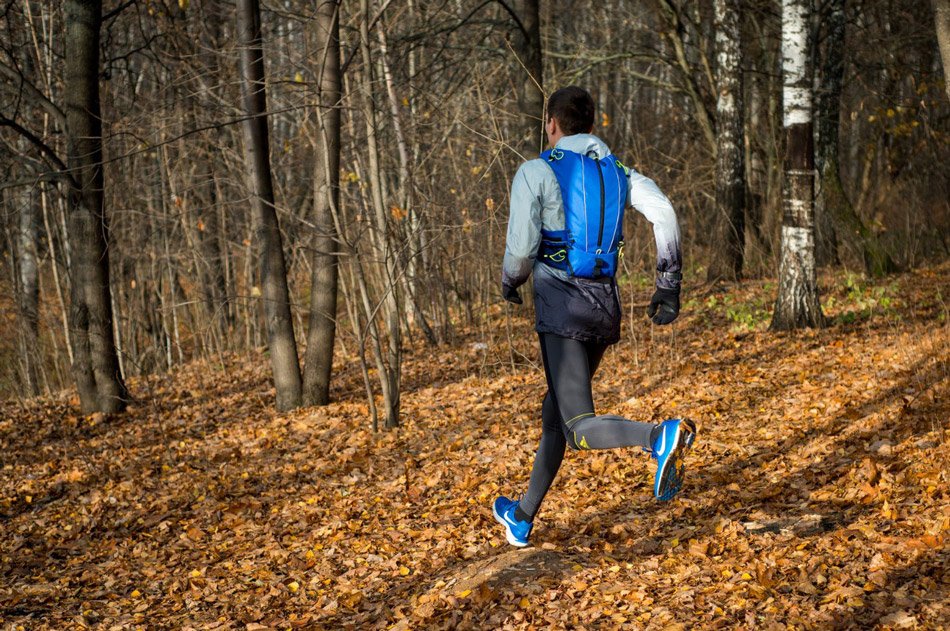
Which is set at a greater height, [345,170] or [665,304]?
[345,170]

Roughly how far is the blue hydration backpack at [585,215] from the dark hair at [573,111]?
0.48ft

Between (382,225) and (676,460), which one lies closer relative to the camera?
(676,460)

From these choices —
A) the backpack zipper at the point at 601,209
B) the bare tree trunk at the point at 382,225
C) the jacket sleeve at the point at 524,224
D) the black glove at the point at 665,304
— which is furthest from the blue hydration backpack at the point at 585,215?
the bare tree trunk at the point at 382,225

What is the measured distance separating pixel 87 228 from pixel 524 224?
22.2 feet

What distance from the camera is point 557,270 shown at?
3.68m

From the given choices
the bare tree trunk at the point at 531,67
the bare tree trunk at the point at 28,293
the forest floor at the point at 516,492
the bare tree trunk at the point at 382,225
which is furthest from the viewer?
the bare tree trunk at the point at 28,293

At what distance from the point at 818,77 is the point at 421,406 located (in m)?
9.13

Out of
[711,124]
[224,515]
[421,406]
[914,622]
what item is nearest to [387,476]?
[224,515]

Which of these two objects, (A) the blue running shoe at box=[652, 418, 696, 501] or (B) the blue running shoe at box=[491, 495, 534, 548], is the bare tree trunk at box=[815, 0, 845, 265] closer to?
(B) the blue running shoe at box=[491, 495, 534, 548]

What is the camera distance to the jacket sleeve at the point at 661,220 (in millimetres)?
3639

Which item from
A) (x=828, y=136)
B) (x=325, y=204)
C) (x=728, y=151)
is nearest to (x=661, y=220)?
(x=325, y=204)

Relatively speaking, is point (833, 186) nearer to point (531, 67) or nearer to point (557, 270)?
point (531, 67)

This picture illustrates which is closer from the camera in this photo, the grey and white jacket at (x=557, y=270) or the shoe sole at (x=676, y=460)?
the shoe sole at (x=676, y=460)

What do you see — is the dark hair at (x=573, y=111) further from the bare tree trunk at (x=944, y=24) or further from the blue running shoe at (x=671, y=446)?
the bare tree trunk at (x=944, y=24)
